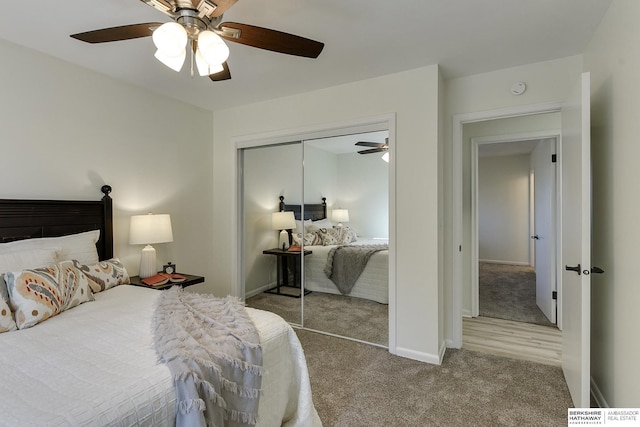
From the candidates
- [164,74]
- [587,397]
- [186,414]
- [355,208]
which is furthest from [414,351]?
[164,74]

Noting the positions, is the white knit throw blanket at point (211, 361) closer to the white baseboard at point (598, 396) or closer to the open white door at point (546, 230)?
the white baseboard at point (598, 396)

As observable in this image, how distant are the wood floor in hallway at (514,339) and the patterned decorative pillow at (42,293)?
3107 mm

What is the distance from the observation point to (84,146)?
2672 mm

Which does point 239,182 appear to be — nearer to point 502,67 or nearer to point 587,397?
point 502,67

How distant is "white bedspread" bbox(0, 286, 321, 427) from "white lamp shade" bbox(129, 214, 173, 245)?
0.84 m

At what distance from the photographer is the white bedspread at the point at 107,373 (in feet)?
3.12

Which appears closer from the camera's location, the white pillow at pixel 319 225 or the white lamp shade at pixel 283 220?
the white pillow at pixel 319 225

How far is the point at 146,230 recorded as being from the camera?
9.34 feet

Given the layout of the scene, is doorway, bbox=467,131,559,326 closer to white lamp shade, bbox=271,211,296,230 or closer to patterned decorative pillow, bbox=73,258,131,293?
white lamp shade, bbox=271,211,296,230

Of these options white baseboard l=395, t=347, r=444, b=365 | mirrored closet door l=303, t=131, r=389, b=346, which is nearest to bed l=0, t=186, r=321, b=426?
white baseboard l=395, t=347, r=444, b=365

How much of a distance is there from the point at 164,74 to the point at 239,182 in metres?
1.35

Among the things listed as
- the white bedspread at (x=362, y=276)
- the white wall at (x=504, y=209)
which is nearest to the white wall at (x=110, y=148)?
the white bedspread at (x=362, y=276)

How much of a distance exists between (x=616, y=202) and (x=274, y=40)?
211 centimetres

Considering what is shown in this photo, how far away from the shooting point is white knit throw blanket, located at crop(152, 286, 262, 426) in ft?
3.73
